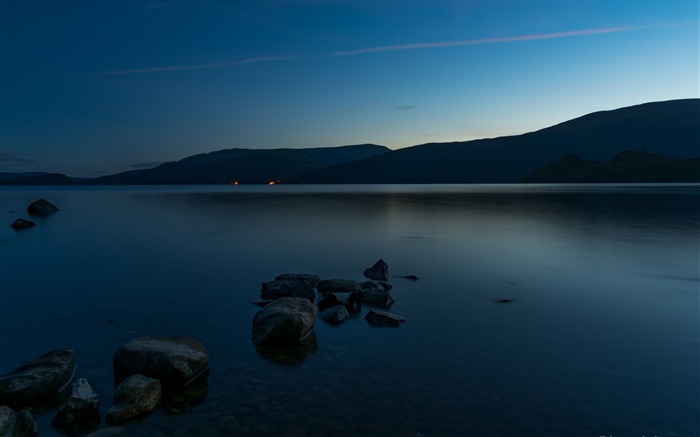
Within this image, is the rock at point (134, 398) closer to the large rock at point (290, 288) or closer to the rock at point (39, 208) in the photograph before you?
the large rock at point (290, 288)

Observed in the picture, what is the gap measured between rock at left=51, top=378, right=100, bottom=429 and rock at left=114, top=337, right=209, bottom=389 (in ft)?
4.41

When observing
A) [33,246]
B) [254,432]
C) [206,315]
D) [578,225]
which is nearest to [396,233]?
[578,225]

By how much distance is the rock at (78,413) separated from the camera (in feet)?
24.8

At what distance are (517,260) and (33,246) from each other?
3341 cm

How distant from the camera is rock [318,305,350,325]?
518 inches

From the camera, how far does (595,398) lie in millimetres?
8391

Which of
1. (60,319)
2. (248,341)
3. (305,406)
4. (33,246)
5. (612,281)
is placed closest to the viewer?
(305,406)

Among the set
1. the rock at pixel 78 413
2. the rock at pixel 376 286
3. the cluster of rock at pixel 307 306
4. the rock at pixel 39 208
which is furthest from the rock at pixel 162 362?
the rock at pixel 39 208

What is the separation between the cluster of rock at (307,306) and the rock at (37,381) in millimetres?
4279

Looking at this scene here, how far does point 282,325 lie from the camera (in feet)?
37.6

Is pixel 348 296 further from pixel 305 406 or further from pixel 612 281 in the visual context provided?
pixel 612 281

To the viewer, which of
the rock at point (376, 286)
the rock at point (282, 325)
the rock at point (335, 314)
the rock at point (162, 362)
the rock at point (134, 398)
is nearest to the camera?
the rock at point (134, 398)

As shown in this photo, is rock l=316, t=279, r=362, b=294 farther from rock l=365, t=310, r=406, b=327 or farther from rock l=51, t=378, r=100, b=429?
rock l=51, t=378, r=100, b=429

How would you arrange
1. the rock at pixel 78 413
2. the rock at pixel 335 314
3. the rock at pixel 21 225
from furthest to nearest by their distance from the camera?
1. the rock at pixel 21 225
2. the rock at pixel 335 314
3. the rock at pixel 78 413
